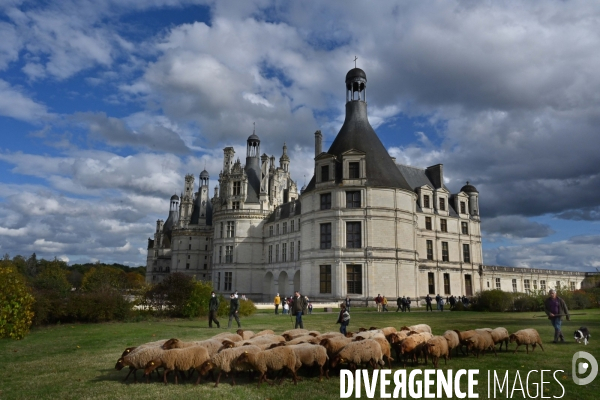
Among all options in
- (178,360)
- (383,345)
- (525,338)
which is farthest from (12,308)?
(525,338)

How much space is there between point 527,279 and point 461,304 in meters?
34.0

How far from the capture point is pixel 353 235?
136 feet

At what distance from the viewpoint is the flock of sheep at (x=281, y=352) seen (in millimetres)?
10055

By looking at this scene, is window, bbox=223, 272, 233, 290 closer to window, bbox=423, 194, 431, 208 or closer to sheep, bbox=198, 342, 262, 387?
window, bbox=423, 194, 431, 208

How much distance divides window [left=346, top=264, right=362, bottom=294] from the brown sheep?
2902 cm

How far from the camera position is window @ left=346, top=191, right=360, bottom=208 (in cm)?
4172

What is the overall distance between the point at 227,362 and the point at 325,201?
1312 inches

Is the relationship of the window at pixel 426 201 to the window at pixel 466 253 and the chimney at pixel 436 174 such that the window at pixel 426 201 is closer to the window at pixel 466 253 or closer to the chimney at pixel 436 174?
the chimney at pixel 436 174

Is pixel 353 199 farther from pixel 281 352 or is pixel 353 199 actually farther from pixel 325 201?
pixel 281 352

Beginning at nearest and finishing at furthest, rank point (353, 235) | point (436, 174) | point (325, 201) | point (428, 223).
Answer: point (353, 235) → point (325, 201) → point (428, 223) → point (436, 174)

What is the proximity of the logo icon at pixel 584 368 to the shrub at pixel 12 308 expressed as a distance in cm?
2012

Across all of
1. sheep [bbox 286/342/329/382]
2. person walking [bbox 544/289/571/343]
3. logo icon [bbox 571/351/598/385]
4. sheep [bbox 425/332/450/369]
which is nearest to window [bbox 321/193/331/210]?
person walking [bbox 544/289/571/343]

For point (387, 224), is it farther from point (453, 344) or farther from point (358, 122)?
point (453, 344)

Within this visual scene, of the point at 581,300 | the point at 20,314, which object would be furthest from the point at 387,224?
the point at 20,314
